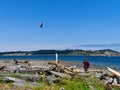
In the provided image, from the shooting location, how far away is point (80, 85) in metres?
18.3

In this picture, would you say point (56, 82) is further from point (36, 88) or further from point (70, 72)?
point (70, 72)

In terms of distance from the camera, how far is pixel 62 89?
17.0 metres

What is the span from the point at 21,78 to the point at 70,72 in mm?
5675

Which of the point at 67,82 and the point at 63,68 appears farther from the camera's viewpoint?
the point at 63,68

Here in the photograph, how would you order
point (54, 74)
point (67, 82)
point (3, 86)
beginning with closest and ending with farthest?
point (3, 86), point (67, 82), point (54, 74)

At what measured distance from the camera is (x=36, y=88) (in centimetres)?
1778

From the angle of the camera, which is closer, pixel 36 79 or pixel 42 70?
pixel 36 79

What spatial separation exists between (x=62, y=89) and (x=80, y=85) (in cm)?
163

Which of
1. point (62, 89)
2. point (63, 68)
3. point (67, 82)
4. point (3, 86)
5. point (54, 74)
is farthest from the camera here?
point (63, 68)

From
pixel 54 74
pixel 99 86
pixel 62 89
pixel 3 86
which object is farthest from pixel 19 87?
pixel 54 74

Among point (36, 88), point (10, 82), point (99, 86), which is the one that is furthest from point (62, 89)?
point (10, 82)

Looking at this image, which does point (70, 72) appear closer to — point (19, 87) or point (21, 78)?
point (21, 78)

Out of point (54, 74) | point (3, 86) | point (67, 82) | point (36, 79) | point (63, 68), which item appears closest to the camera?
point (3, 86)

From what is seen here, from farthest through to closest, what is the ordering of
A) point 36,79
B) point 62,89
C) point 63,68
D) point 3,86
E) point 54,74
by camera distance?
point 63,68 → point 54,74 → point 36,79 → point 3,86 → point 62,89
